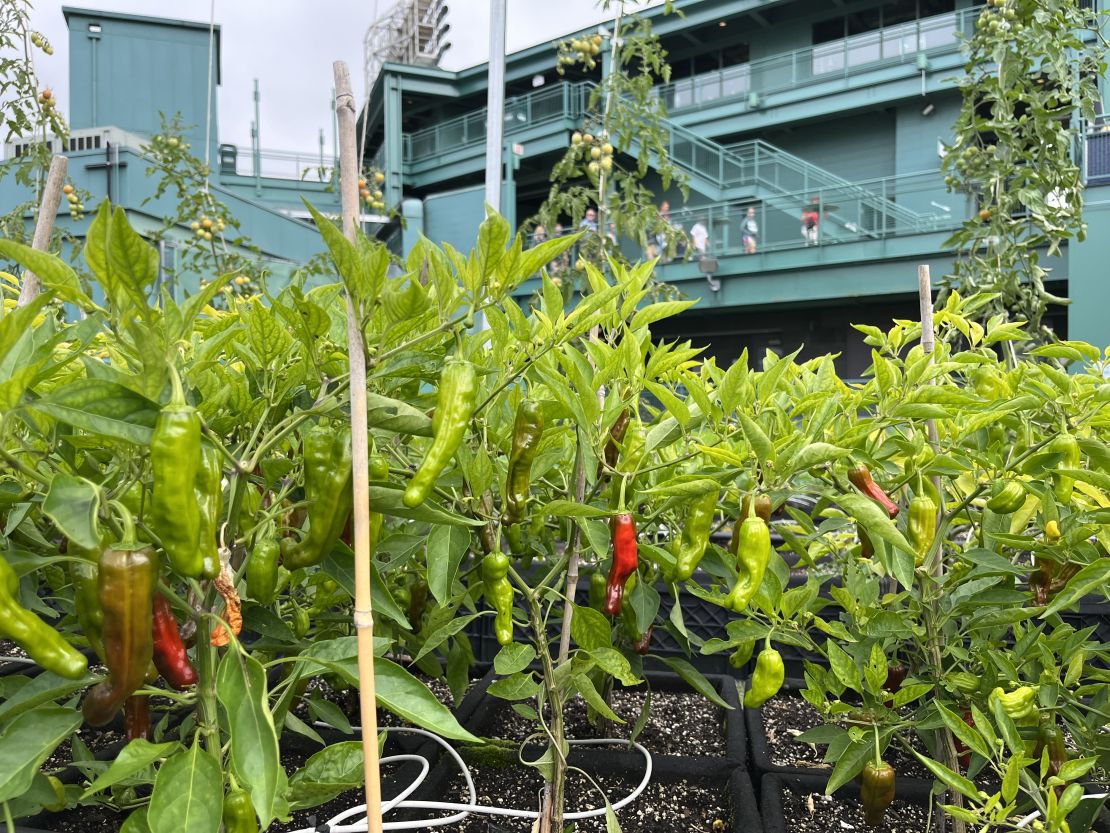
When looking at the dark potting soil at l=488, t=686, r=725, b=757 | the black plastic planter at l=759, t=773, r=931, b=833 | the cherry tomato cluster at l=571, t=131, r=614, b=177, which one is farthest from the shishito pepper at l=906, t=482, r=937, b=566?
the cherry tomato cluster at l=571, t=131, r=614, b=177

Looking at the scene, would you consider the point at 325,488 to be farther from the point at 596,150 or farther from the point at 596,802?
the point at 596,150

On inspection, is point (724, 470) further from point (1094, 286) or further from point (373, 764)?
point (1094, 286)

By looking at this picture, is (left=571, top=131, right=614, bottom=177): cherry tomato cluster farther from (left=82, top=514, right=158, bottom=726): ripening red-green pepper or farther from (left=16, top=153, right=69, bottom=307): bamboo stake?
(left=82, top=514, right=158, bottom=726): ripening red-green pepper

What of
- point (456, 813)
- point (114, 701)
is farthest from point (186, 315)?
point (456, 813)

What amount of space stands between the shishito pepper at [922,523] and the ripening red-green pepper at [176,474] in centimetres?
95

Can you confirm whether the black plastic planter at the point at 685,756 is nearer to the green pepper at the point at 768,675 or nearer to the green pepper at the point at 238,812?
the green pepper at the point at 768,675

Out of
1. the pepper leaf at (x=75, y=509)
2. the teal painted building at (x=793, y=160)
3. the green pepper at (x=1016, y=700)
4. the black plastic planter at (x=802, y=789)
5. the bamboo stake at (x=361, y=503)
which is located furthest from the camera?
the teal painted building at (x=793, y=160)

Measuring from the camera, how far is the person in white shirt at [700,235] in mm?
13656

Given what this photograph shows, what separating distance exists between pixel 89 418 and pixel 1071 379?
4.21 feet

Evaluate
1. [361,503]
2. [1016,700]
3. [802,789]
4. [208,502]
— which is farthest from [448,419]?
[802,789]

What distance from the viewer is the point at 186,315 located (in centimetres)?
78

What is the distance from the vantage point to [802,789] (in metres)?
1.51

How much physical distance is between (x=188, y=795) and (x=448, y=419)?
43 cm

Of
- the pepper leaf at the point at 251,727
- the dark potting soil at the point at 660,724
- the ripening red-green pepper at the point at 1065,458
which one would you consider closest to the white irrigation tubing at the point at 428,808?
the dark potting soil at the point at 660,724
